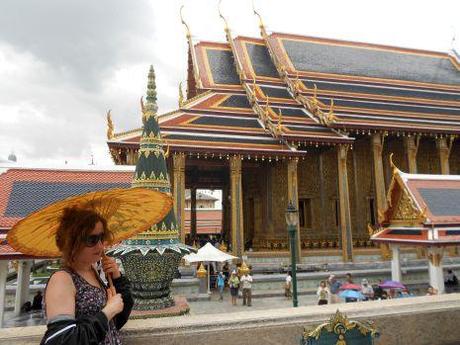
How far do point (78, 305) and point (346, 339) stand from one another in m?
1.77

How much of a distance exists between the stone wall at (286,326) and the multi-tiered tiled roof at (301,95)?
38.5 ft

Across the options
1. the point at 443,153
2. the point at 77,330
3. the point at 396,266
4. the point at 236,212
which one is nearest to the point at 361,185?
the point at 443,153

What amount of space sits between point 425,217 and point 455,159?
41.7 feet

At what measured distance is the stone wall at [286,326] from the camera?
275 cm

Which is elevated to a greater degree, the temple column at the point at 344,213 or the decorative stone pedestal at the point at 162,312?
the temple column at the point at 344,213

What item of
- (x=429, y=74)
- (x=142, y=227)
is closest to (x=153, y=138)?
(x=142, y=227)

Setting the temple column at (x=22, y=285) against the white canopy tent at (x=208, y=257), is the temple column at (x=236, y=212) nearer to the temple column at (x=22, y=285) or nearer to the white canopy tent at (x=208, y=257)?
the white canopy tent at (x=208, y=257)

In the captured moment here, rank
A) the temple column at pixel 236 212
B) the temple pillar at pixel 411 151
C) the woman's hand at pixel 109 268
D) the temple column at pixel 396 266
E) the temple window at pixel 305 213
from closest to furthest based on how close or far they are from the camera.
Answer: the woman's hand at pixel 109 268, the temple column at pixel 396 266, the temple column at pixel 236 212, the temple pillar at pixel 411 151, the temple window at pixel 305 213

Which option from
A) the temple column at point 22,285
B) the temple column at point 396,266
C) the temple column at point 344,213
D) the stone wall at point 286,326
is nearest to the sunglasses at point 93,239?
the stone wall at point 286,326

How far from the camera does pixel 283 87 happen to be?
70.6ft

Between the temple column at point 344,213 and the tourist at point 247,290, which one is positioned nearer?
the tourist at point 247,290

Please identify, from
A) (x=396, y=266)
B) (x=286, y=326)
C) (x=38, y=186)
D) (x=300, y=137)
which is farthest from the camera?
(x=300, y=137)

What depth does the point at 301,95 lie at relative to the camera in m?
19.8

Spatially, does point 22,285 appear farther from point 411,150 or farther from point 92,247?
point 411,150
